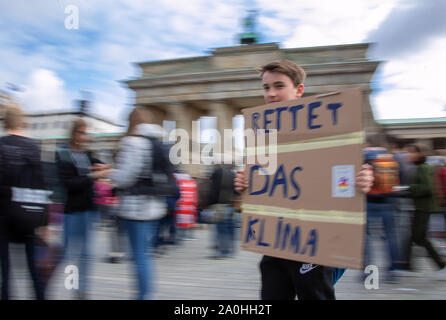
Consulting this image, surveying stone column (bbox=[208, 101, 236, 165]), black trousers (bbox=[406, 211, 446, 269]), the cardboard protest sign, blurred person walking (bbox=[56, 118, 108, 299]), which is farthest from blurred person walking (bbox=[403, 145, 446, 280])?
stone column (bbox=[208, 101, 236, 165])

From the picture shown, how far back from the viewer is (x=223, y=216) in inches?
297

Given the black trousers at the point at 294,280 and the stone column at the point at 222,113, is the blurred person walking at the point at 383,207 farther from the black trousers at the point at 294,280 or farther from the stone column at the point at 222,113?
the stone column at the point at 222,113

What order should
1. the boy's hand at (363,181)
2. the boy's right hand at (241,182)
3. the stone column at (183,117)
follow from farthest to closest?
1. the stone column at (183,117)
2. the boy's right hand at (241,182)
3. the boy's hand at (363,181)

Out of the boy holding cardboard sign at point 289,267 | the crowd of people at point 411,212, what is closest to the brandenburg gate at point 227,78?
the crowd of people at point 411,212

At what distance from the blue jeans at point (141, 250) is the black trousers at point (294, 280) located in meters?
1.51

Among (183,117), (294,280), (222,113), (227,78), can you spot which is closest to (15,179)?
(294,280)

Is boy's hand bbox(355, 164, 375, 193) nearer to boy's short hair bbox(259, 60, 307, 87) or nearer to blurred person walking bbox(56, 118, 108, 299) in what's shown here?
boy's short hair bbox(259, 60, 307, 87)

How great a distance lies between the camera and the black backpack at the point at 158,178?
3.46 meters

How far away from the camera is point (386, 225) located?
5.53 meters

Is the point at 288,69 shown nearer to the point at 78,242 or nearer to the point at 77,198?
the point at 77,198

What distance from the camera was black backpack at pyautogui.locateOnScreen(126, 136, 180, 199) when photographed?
3.46 metres

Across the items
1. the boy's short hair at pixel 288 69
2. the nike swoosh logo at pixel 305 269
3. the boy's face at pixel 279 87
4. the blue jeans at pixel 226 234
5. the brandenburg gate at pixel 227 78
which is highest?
the brandenburg gate at pixel 227 78
